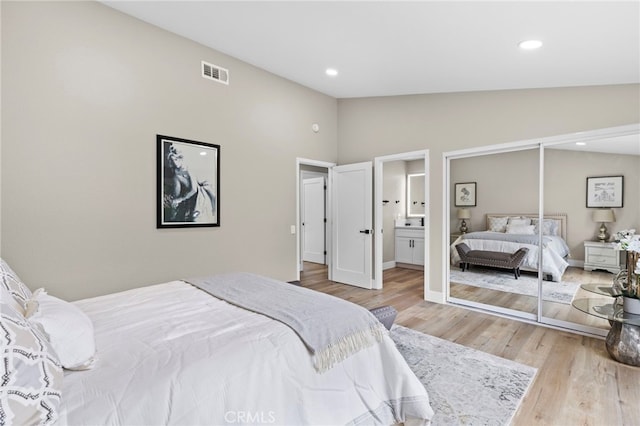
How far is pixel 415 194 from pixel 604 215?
3665 mm

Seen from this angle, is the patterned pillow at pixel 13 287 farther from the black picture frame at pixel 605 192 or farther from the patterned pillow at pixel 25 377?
the black picture frame at pixel 605 192

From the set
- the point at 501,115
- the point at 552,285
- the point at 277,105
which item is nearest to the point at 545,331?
the point at 552,285

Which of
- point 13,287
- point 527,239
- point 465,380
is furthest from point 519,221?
point 13,287

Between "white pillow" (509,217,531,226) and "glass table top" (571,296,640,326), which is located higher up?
"white pillow" (509,217,531,226)

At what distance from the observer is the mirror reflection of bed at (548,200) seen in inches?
121

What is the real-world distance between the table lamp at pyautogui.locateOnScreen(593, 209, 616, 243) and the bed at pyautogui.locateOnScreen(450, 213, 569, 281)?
0.27 m

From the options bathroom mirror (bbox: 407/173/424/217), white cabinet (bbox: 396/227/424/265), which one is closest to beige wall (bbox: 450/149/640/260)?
white cabinet (bbox: 396/227/424/265)

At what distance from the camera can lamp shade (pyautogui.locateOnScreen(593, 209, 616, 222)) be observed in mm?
3061

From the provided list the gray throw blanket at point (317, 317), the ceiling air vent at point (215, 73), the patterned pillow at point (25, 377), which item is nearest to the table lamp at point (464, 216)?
the gray throw blanket at point (317, 317)

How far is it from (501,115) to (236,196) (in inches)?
133

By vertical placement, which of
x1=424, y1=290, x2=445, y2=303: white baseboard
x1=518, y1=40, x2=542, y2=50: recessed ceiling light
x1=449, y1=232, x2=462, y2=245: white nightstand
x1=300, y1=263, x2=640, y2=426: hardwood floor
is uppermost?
x1=518, y1=40, x2=542, y2=50: recessed ceiling light

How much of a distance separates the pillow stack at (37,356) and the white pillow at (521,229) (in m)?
4.11

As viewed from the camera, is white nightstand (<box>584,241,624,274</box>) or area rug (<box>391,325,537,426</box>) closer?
area rug (<box>391,325,537,426</box>)

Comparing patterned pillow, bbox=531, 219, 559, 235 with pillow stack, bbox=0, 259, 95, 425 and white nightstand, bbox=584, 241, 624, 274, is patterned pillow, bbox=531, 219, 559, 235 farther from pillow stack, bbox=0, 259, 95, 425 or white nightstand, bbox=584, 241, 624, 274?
pillow stack, bbox=0, 259, 95, 425
